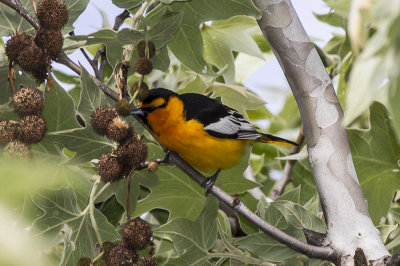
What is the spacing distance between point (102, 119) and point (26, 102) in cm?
30

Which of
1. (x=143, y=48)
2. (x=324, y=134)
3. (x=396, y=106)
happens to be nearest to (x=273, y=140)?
(x=324, y=134)

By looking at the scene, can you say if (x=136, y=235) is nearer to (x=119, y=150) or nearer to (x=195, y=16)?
(x=119, y=150)

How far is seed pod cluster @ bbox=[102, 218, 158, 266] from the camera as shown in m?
1.83

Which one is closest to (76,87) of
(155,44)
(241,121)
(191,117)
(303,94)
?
(191,117)

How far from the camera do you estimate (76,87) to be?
3686 mm

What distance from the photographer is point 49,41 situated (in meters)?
2.09

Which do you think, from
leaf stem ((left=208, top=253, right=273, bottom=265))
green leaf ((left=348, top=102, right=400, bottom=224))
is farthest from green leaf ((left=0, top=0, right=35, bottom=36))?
green leaf ((left=348, top=102, right=400, bottom=224))

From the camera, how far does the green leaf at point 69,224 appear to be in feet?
7.17

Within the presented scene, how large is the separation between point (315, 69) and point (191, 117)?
48.3 inches

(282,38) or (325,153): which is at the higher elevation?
(282,38)

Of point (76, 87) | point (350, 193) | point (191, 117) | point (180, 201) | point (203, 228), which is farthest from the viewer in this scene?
point (76, 87)

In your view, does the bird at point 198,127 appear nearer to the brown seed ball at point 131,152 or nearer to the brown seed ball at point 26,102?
the brown seed ball at point 131,152

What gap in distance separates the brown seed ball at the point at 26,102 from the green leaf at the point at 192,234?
67 cm

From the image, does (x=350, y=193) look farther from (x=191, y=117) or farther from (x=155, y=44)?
(x=191, y=117)
